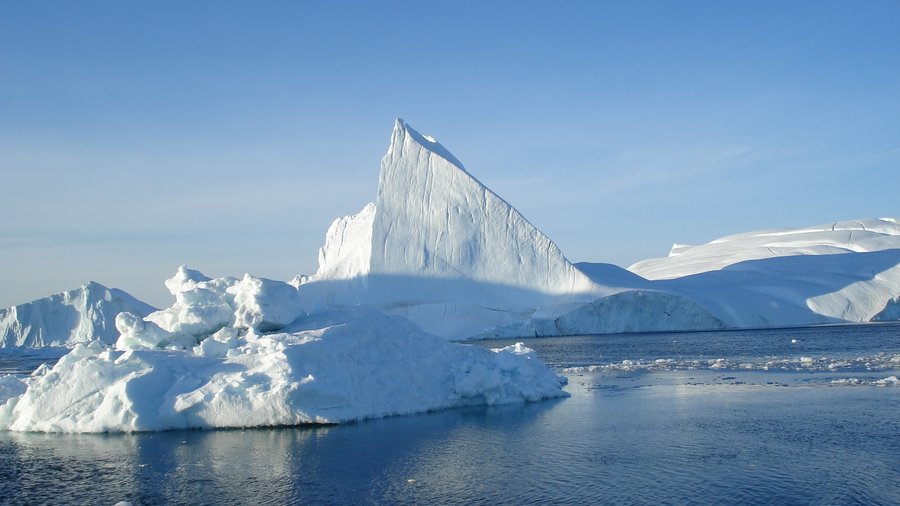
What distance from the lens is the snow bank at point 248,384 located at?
1398 cm

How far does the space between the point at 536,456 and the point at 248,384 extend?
5.56 metres

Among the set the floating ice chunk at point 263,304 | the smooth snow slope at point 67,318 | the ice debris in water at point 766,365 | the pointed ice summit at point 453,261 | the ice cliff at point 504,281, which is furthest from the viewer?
the smooth snow slope at point 67,318

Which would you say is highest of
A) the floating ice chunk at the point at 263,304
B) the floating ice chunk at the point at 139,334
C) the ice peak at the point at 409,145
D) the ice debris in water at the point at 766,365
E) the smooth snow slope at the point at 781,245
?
the ice peak at the point at 409,145

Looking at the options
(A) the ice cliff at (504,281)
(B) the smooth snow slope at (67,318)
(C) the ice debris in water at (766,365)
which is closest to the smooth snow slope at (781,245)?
(A) the ice cliff at (504,281)

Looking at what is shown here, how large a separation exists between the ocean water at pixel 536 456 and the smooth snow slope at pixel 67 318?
44429mm

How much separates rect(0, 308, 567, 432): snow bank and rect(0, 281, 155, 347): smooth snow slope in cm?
4321

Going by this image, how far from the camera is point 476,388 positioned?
16.7 metres

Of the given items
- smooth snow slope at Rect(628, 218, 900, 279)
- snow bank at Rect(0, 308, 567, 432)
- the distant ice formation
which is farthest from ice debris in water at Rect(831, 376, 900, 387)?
smooth snow slope at Rect(628, 218, 900, 279)

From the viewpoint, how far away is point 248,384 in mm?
14109

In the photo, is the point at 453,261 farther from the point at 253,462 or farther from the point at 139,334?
the point at 253,462

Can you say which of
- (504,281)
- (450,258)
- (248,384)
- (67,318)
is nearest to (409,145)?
(450,258)

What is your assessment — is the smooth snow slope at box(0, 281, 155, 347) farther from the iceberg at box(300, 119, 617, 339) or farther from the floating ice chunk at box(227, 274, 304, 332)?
the floating ice chunk at box(227, 274, 304, 332)

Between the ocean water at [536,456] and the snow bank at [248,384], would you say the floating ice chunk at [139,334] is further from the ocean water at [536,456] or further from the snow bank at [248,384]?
the ocean water at [536,456]

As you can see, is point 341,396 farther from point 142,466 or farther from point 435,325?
point 435,325
